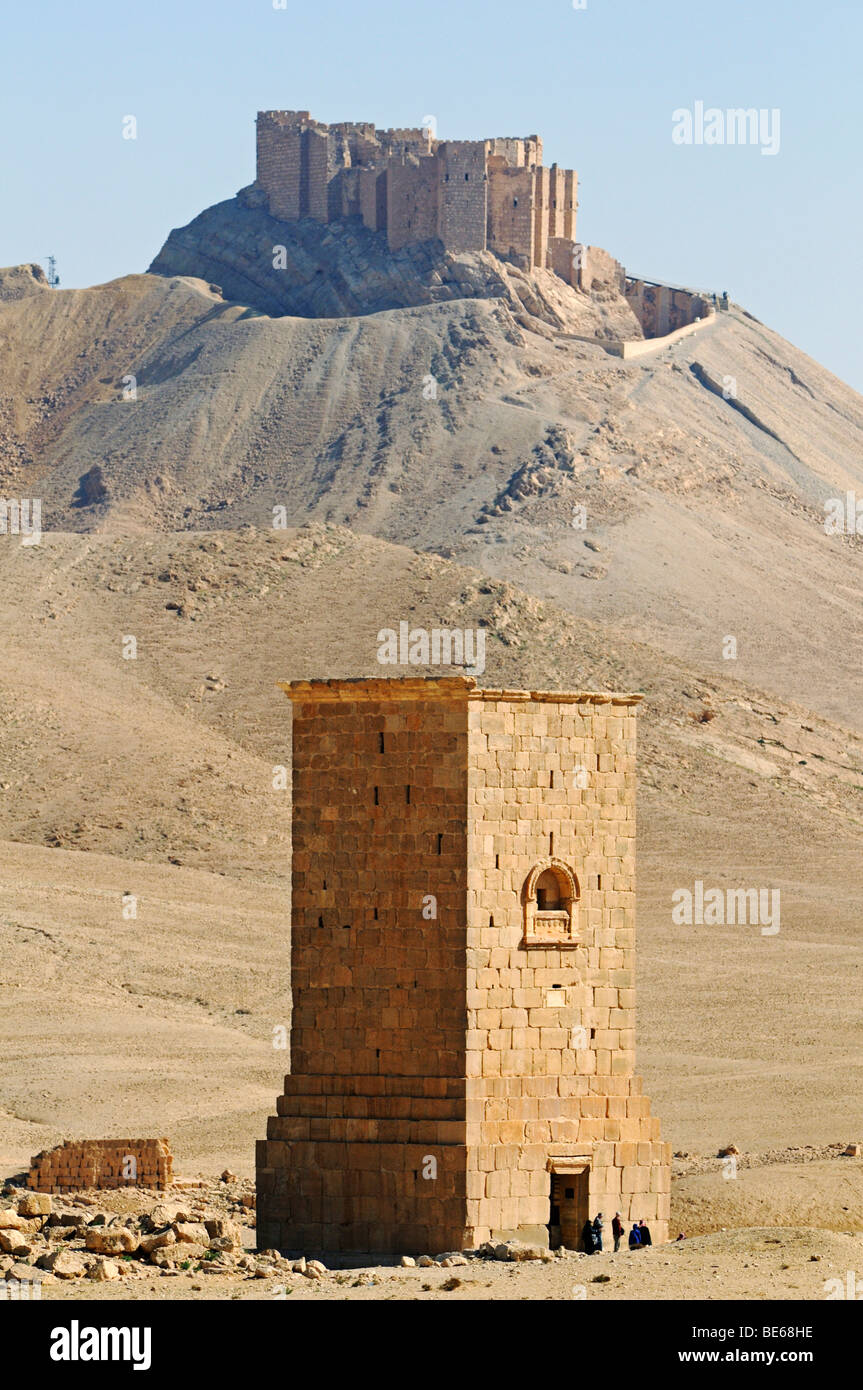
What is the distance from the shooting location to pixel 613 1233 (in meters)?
20.2

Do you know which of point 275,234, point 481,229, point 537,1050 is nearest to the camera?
point 537,1050

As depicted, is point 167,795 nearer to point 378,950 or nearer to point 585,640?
point 585,640

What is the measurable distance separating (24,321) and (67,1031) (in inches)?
3582

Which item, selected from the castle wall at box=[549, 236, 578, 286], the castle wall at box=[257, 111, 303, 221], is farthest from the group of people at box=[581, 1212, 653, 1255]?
the castle wall at box=[257, 111, 303, 221]

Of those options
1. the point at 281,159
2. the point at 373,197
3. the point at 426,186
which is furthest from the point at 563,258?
the point at 281,159

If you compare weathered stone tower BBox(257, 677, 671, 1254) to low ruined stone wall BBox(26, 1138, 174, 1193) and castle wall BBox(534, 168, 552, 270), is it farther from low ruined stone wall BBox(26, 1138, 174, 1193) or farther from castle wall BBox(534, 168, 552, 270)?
castle wall BBox(534, 168, 552, 270)

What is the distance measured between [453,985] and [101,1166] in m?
5.34

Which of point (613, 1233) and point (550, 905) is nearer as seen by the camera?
point (613, 1233)

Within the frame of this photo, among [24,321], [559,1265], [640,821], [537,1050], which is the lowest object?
[559,1265]

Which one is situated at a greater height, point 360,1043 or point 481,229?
point 481,229

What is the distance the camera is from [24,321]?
120 meters

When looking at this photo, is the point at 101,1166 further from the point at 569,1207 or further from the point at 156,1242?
the point at 156,1242

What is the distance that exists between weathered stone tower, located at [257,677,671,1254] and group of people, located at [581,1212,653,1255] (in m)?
0.17

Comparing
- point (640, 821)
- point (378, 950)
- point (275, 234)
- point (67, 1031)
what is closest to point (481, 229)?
point (275, 234)
